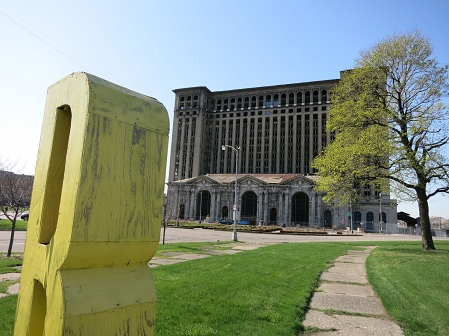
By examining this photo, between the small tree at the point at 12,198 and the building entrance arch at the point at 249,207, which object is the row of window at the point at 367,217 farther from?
the small tree at the point at 12,198

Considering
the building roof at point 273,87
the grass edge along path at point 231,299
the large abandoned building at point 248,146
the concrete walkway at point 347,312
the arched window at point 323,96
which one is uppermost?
the building roof at point 273,87

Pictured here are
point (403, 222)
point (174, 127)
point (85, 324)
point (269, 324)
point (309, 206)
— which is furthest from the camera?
point (174, 127)

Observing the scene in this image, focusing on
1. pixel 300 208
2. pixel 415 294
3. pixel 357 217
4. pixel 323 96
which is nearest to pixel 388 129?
pixel 415 294

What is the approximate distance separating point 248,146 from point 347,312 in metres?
95.1

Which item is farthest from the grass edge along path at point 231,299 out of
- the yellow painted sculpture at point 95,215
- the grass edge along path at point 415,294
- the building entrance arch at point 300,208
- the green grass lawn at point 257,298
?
the building entrance arch at point 300,208

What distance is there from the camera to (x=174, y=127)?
345 feet

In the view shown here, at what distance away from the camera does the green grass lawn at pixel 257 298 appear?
4.32 m

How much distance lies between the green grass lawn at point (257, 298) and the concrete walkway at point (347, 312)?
0.58 ft

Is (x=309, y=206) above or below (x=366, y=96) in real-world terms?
below

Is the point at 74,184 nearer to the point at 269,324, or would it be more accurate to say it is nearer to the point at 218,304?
the point at 269,324

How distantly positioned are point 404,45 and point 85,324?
73.2 feet

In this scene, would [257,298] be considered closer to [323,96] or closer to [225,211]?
[225,211]

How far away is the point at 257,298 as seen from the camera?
18.8ft

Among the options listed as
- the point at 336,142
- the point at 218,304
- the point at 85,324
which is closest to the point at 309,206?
the point at 336,142
